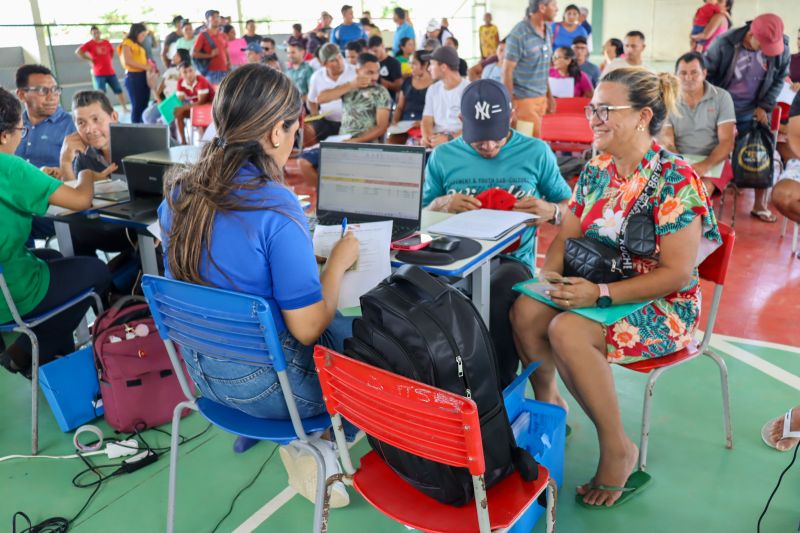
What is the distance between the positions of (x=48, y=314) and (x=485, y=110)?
1.93 metres

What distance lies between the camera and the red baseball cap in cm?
479

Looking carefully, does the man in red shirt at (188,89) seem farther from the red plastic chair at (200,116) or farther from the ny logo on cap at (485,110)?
the ny logo on cap at (485,110)

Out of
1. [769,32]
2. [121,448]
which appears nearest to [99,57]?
[769,32]

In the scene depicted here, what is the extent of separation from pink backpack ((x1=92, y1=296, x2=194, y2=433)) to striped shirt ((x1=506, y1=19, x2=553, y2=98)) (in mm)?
3936

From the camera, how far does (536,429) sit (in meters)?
2.05

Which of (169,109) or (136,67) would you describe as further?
(136,67)

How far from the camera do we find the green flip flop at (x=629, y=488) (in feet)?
6.88

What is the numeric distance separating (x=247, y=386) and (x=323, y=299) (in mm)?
295

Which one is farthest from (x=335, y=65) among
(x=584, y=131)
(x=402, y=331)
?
(x=402, y=331)

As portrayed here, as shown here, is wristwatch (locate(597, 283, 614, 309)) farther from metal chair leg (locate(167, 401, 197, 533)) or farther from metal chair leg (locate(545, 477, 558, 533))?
metal chair leg (locate(167, 401, 197, 533))

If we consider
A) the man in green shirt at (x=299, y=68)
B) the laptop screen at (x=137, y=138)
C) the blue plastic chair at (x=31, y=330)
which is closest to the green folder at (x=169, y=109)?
the man in green shirt at (x=299, y=68)

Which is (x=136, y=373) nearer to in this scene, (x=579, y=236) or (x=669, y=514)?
(x=579, y=236)

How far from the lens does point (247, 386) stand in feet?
5.69

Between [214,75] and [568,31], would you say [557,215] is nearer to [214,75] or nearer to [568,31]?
[568,31]
